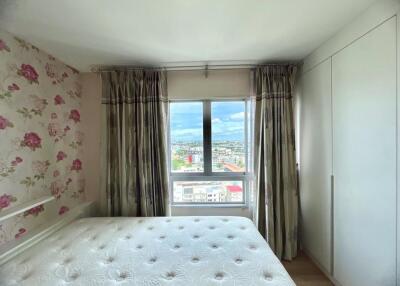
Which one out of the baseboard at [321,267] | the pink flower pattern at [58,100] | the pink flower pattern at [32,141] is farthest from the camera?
the pink flower pattern at [58,100]

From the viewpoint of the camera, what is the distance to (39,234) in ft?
5.15

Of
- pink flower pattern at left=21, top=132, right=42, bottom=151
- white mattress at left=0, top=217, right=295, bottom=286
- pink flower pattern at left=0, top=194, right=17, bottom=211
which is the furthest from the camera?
pink flower pattern at left=21, top=132, right=42, bottom=151

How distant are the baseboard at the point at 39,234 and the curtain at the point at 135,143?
23cm

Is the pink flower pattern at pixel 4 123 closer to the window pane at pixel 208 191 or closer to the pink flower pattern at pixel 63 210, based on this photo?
the pink flower pattern at pixel 63 210

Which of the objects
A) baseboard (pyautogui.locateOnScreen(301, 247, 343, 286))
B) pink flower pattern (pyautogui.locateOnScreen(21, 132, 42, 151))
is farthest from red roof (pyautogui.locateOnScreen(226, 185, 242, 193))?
pink flower pattern (pyautogui.locateOnScreen(21, 132, 42, 151))

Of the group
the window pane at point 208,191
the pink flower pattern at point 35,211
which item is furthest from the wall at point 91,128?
the window pane at point 208,191

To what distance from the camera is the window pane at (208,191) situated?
2492 millimetres

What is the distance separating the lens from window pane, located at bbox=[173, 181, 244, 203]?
98.1 inches

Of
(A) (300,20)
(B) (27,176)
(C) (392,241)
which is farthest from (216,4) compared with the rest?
(B) (27,176)

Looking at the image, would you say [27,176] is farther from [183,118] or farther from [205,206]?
[205,206]

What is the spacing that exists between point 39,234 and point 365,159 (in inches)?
103

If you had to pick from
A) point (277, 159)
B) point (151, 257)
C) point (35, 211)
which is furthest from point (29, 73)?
point (277, 159)

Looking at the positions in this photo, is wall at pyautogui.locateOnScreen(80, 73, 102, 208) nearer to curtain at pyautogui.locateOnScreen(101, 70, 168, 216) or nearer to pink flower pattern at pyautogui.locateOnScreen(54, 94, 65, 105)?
curtain at pyautogui.locateOnScreen(101, 70, 168, 216)

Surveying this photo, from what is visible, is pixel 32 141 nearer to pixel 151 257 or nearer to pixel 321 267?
pixel 151 257
